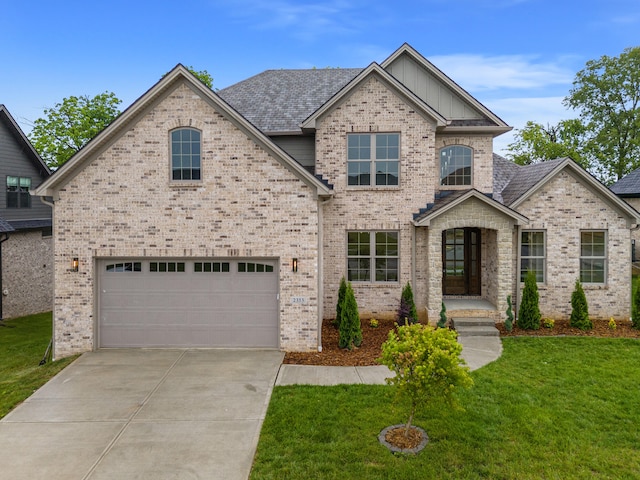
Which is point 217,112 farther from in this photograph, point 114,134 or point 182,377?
point 182,377

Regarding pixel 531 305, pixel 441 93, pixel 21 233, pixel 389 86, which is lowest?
pixel 531 305

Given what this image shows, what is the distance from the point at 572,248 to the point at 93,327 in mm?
14040

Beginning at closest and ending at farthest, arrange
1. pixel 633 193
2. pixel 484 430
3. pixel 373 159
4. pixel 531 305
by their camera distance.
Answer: pixel 484 430 → pixel 531 305 → pixel 373 159 → pixel 633 193

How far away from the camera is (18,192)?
1914cm

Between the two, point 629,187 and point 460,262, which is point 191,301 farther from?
point 629,187

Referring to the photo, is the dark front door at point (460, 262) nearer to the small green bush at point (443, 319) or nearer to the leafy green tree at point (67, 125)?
the small green bush at point (443, 319)

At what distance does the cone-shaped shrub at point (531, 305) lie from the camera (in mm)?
12766

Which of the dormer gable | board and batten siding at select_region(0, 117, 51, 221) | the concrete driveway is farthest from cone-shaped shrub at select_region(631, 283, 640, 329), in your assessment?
board and batten siding at select_region(0, 117, 51, 221)

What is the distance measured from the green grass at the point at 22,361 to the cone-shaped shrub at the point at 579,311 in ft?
45.4

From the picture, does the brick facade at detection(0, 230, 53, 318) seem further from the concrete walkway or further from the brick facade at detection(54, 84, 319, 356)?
the concrete walkway

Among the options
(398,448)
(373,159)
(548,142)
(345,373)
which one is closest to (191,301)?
(345,373)

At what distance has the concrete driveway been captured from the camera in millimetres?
5832

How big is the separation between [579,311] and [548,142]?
88.7ft

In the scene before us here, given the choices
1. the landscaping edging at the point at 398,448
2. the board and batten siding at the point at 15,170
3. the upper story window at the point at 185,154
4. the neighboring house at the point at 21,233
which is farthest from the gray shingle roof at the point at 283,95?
the landscaping edging at the point at 398,448
